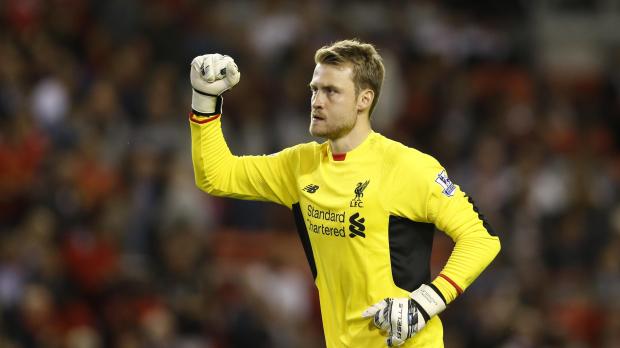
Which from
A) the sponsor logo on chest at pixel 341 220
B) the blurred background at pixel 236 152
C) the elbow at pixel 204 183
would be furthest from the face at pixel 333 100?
the blurred background at pixel 236 152

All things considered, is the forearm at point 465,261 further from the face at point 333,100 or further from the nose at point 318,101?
the nose at point 318,101

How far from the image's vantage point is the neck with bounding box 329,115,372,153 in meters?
6.00

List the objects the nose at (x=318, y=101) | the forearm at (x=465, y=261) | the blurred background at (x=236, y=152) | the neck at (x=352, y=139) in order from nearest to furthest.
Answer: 1. the forearm at (x=465, y=261)
2. the nose at (x=318, y=101)
3. the neck at (x=352, y=139)
4. the blurred background at (x=236, y=152)

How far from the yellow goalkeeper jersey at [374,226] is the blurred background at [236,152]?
4428 mm

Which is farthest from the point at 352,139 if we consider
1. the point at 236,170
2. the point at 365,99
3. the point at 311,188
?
the point at 236,170

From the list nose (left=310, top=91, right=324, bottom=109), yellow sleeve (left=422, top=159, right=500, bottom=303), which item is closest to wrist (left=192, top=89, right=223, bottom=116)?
nose (left=310, top=91, right=324, bottom=109)

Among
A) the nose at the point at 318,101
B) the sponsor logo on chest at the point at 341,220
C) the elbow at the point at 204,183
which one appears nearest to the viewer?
the sponsor logo on chest at the point at 341,220

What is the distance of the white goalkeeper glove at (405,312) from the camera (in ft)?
17.9

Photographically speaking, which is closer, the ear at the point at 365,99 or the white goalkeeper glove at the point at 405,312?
the white goalkeeper glove at the point at 405,312

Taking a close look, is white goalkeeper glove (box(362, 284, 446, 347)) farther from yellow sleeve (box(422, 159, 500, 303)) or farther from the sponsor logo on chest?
the sponsor logo on chest

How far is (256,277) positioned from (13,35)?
3.66 m

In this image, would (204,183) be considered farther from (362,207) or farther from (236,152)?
(236,152)

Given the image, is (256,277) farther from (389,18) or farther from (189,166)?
(389,18)

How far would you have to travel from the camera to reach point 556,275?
38.4 feet
